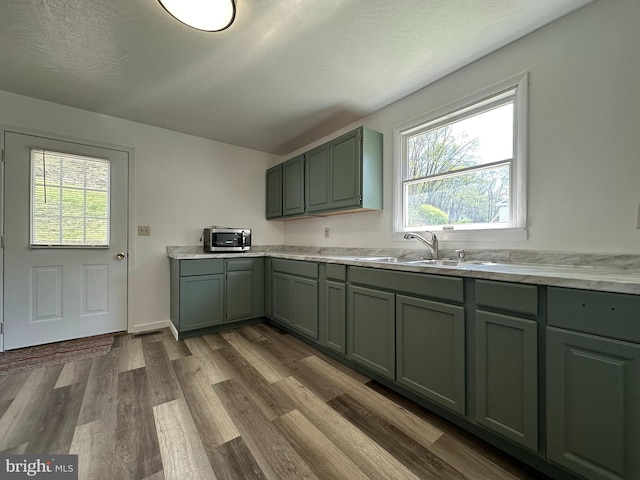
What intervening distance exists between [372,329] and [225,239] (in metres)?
2.15

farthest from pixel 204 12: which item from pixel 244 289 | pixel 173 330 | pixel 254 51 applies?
pixel 173 330

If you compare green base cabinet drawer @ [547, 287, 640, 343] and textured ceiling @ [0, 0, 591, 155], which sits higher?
textured ceiling @ [0, 0, 591, 155]

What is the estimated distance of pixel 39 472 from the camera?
1.15 metres

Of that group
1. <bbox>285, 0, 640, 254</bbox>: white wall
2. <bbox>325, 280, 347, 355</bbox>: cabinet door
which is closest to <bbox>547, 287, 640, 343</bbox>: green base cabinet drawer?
<bbox>285, 0, 640, 254</bbox>: white wall

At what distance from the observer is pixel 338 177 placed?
2660 millimetres

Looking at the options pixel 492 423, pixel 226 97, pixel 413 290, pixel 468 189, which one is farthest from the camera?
pixel 226 97

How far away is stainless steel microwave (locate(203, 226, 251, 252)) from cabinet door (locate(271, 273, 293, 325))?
63 cm

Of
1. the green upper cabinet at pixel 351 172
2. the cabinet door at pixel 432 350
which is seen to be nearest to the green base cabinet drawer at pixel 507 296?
the cabinet door at pixel 432 350

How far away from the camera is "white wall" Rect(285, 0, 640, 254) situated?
53.0 inches

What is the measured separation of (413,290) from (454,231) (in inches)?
30.1

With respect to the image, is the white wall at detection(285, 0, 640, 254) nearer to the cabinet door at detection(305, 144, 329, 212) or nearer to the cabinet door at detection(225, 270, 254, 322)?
the cabinet door at detection(305, 144, 329, 212)

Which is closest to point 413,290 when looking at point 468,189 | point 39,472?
point 468,189

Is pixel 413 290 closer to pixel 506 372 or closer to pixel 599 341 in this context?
pixel 506 372

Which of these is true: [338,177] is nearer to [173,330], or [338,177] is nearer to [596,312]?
[596,312]
